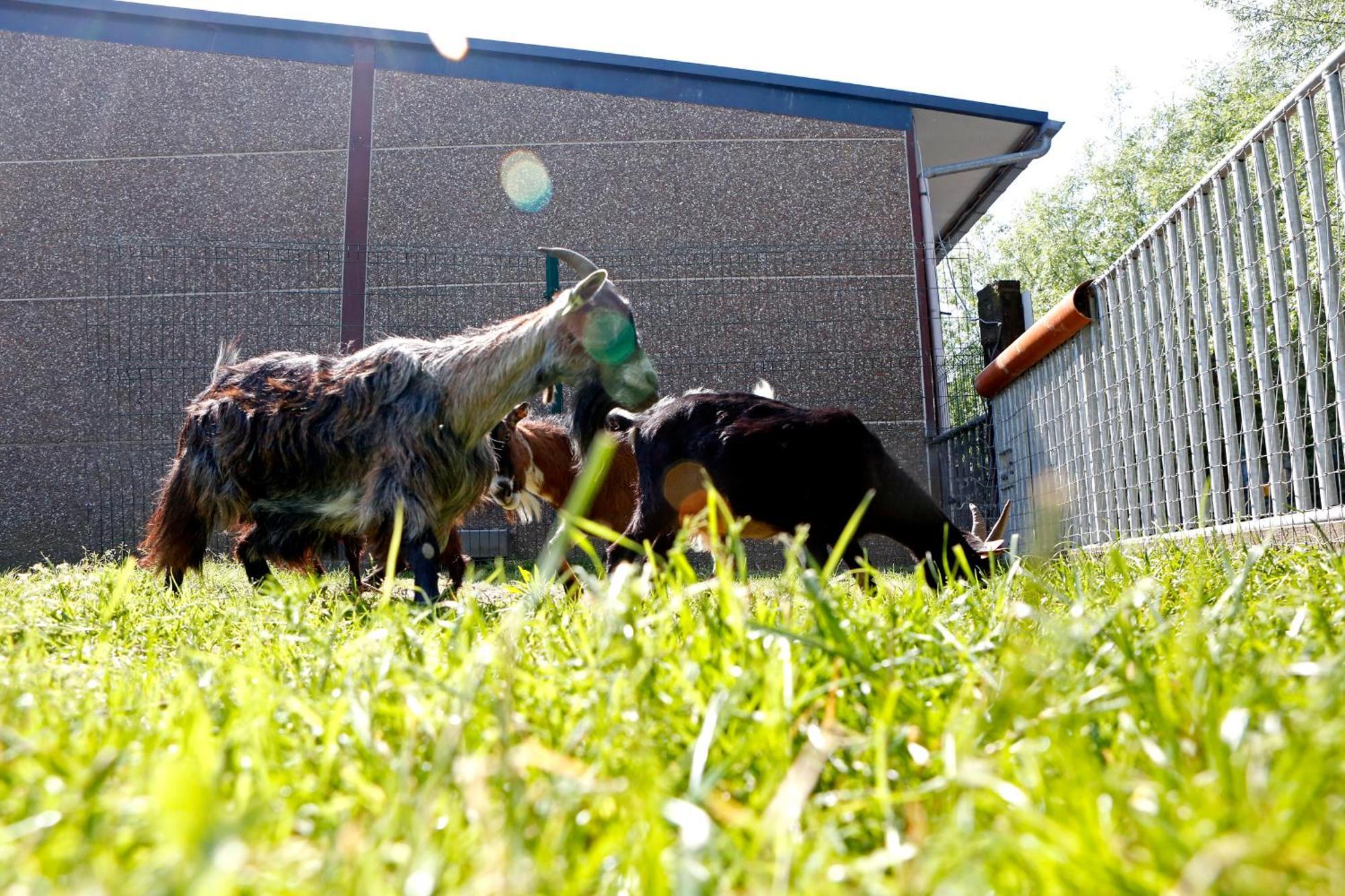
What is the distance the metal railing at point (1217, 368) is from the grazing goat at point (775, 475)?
0.77 meters

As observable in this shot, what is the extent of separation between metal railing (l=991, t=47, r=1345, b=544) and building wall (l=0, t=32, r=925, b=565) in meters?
4.73

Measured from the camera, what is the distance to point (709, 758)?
115cm

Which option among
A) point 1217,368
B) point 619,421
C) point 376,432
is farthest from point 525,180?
point 1217,368

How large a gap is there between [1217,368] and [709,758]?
400cm

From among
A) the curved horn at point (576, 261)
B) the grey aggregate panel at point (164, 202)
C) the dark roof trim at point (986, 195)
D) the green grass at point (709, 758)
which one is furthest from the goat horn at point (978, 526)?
the grey aggregate panel at point (164, 202)

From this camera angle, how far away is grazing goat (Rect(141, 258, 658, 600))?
188 inches

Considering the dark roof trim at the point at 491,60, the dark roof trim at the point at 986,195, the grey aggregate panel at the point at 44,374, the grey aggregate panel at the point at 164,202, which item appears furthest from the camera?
the dark roof trim at the point at 986,195

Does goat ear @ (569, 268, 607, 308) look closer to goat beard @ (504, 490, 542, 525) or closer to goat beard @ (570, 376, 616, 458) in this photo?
goat beard @ (570, 376, 616, 458)

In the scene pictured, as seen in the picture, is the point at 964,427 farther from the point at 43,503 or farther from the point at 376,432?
the point at 43,503

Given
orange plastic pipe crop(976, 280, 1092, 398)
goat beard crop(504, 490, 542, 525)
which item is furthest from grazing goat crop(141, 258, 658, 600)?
orange plastic pipe crop(976, 280, 1092, 398)

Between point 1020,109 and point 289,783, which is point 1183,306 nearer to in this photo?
point 289,783

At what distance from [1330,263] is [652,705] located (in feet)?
10.1

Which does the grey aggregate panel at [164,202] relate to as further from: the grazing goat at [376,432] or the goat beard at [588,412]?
the goat beard at [588,412]

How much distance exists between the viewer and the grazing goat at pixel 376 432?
15.7ft
